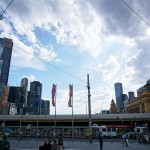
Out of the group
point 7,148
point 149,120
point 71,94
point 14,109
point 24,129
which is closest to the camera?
point 7,148

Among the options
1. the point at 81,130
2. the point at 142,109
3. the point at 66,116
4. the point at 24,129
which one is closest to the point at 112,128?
the point at 81,130

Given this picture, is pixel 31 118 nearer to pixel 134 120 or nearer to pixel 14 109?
pixel 134 120

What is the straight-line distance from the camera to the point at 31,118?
233 feet

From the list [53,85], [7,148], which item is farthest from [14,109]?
[7,148]

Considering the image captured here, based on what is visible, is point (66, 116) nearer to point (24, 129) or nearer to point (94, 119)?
point (94, 119)

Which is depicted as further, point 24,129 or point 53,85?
point 24,129

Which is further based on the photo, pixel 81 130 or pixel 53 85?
pixel 81 130

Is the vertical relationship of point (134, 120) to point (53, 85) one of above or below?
below

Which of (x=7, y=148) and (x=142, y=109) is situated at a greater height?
(x=142, y=109)

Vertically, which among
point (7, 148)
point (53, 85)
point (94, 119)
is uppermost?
point (53, 85)

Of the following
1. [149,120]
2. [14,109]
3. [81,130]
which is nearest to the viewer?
[81,130]

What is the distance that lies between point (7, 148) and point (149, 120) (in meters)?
63.9

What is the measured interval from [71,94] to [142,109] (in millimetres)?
65728

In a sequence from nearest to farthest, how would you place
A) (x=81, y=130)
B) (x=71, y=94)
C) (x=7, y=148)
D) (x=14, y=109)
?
(x=7, y=148)
(x=71, y=94)
(x=81, y=130)
(x=14, y=109)
